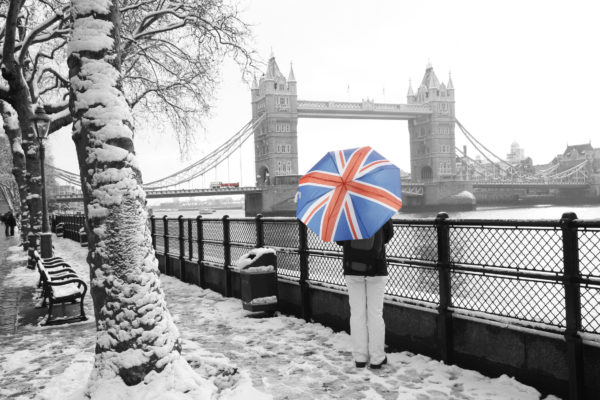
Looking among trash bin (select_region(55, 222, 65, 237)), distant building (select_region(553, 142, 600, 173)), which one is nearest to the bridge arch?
distant building (select_region(553, 142, 600, 173))

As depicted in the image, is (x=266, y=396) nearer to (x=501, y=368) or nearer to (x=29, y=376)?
→ (x=501, y=368)

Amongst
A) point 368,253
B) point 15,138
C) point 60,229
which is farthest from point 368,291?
point 60,229

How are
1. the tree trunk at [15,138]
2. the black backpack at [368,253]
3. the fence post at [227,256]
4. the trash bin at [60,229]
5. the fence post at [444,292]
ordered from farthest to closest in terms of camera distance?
1. the trash bin at [60,229]
2. the tree trunk at [15,138]
3. the fence post at [227,256]
4. the fence post at [444,292]
5. the black backpack at [368,253]

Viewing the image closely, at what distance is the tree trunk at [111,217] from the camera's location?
11.4 feet

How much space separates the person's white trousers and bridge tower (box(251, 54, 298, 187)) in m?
75.6

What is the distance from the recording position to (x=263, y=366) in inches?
176

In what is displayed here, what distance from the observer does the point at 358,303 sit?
4246 mm

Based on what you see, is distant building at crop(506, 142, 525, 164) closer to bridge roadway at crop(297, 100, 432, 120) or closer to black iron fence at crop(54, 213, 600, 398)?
bridge roadway at crop(297, 100, 432, 120)

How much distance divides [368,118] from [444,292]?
3324 inches

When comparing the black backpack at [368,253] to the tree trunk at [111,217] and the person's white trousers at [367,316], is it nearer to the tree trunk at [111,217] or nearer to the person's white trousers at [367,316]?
the person's white trousers at [367,316]

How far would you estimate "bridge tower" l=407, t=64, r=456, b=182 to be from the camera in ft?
302

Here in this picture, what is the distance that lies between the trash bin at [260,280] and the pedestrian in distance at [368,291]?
2139 millimetres

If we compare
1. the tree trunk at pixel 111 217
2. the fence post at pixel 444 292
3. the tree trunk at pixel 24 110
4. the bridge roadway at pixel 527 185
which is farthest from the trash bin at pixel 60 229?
the bridge roadway at pixel 527 185

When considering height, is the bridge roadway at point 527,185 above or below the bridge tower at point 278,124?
below
